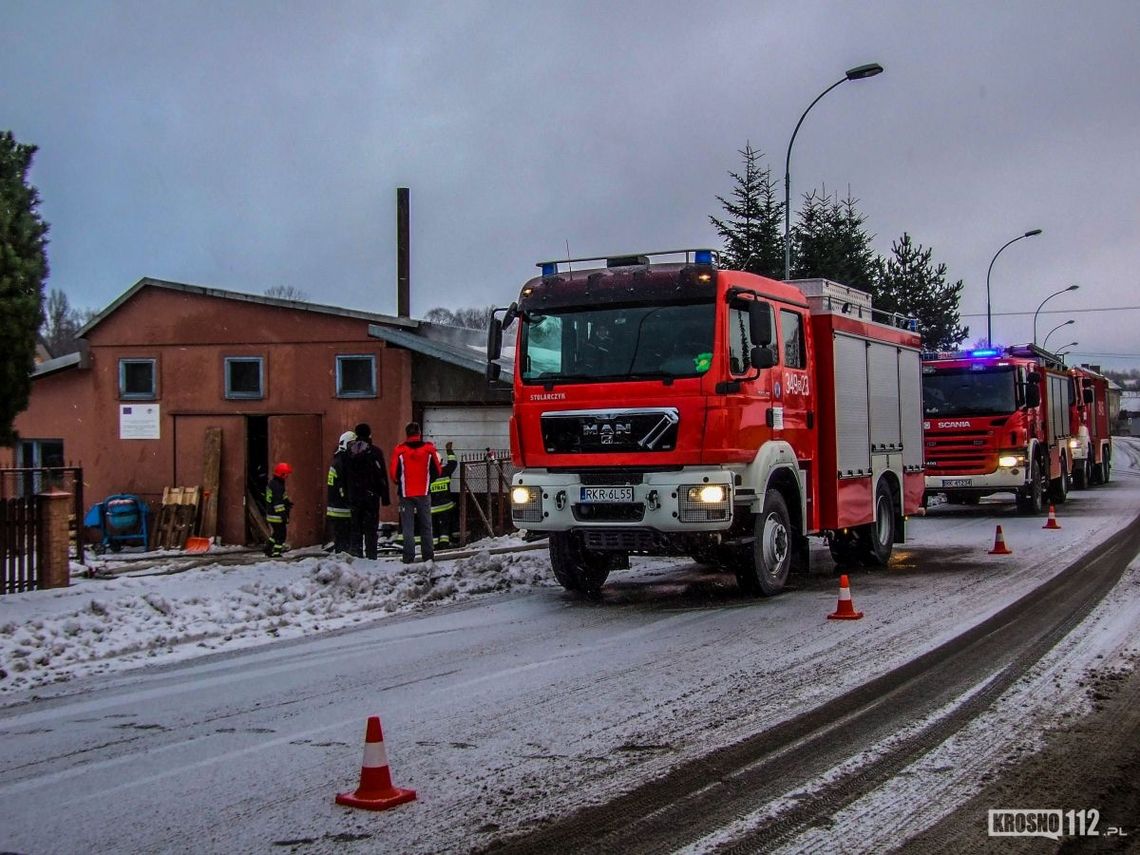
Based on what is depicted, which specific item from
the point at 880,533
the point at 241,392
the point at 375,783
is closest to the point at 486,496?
the point at 241,392

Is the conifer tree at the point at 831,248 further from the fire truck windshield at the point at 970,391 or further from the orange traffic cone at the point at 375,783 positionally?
the orange traffic cone at the point at 375,783

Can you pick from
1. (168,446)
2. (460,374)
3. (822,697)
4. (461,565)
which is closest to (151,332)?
(168,446)

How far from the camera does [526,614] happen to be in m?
11.1

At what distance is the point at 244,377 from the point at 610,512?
1504 cm

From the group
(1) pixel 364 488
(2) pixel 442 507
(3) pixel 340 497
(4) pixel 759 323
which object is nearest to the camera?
(4) pixel 759 323

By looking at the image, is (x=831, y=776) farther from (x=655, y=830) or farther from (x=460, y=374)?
(x=460, y=374)

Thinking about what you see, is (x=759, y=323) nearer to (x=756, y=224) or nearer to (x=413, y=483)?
(x=413, y=483)

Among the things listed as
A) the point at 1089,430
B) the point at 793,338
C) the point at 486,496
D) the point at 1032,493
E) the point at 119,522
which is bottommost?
the point at 119,522

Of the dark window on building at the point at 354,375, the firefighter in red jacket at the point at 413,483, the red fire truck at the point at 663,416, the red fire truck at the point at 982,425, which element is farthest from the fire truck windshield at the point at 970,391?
the firefighter in red jacket at the point at 413,483

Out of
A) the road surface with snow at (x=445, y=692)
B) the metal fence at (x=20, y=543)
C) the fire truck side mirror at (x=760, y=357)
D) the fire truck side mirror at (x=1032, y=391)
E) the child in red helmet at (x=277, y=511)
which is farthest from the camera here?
the fire truck side mirror at (x=1032, y=391)

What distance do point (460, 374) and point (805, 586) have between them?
464 inches

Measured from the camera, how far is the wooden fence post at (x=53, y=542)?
12.6m

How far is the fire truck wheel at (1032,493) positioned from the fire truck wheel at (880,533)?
984cm

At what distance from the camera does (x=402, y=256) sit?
103 ft
